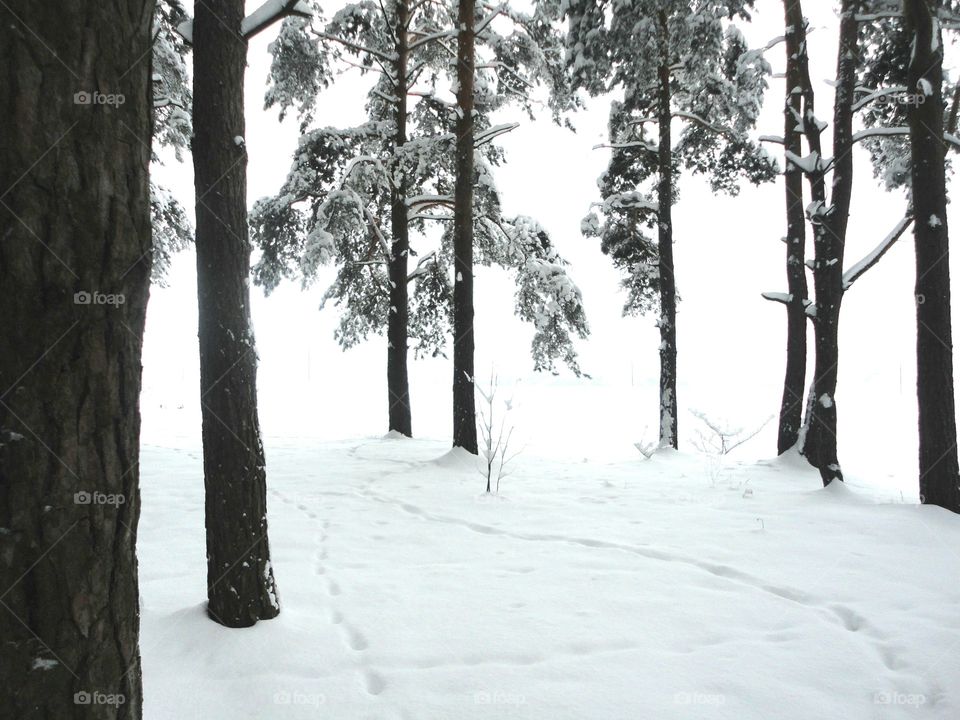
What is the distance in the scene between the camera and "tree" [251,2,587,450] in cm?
933

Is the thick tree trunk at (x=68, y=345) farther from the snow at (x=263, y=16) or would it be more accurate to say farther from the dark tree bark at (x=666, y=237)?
the dark tree bark at (x=666, y=237)

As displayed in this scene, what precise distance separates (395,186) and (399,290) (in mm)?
1901

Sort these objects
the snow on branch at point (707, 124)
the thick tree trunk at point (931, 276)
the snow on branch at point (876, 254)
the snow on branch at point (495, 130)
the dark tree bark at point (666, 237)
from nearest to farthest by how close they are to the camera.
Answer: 1. the thick tree trunk at point (931, 276)
2. the snow on branch at point (876, 254)
3. the snow on branch at point (495, 130)
4. the snow on branch at point (707, 124)
5. the dark tree bark at point (666, 237)

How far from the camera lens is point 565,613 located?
307 cm

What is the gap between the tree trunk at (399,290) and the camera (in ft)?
33.6

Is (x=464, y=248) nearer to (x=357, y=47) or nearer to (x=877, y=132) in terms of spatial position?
(x=357, y=47)

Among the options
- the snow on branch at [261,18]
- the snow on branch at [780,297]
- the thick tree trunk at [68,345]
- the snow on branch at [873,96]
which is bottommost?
the thick tree trunk at [68,345]

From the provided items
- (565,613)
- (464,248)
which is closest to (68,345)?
(565,613)

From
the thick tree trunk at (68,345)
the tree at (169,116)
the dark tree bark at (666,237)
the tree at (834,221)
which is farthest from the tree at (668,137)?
the thick tree trunk at (68,345)

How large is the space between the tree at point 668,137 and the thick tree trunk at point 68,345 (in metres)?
7.11

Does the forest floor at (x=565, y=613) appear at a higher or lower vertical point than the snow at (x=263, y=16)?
lower

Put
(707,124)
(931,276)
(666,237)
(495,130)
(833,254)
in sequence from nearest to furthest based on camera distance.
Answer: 1. (931,276)
2. (833,254)
3. (495,130)
4. (707,124)
5. (666,237)

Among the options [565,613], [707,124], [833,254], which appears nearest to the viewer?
[565,613]

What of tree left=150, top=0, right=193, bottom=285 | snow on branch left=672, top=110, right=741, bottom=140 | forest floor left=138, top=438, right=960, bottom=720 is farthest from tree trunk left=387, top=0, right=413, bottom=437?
forest floor left=138, top=438, right=960, bottom=720
